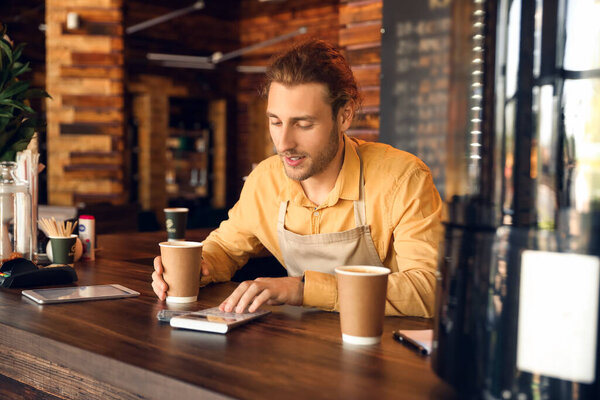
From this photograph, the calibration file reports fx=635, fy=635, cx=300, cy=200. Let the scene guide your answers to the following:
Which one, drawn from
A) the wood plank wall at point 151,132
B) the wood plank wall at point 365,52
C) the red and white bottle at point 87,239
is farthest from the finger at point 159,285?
the wood plank wall at point 151,132

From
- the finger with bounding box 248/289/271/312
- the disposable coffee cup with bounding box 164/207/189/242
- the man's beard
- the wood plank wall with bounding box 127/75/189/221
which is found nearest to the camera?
the finger with bounding box 248/289/271/312

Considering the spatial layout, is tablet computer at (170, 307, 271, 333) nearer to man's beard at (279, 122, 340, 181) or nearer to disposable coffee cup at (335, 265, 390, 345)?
disposable coffee cup at (335, 265, 390, 345)

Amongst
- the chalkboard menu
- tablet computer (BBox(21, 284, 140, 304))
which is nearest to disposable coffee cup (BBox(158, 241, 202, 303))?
tablet computer (BBox(21, 284, 140, 304))

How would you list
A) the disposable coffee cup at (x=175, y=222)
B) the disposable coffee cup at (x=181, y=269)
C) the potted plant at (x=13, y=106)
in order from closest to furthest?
the disposable coffee cup at (x=181, y=269) < the potted plant at (x=13, y=106) < the disposable coffee cup at (x=175, y=222)

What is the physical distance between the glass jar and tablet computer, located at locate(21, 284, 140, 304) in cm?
44

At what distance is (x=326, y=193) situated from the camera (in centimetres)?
209

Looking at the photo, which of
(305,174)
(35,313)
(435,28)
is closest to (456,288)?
(35,313)

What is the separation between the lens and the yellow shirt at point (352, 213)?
1.84 meters

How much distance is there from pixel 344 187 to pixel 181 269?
67 centimetres

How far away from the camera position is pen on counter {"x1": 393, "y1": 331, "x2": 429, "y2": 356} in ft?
3.73

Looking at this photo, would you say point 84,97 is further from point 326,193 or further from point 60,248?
point 326,193

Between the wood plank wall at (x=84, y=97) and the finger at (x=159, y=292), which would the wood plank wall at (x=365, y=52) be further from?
the wood plank wall at (x=84, y=97)

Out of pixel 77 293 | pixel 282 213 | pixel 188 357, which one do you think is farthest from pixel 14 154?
pixel 188 357

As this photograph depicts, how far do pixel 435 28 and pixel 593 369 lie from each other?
9.36 feet
